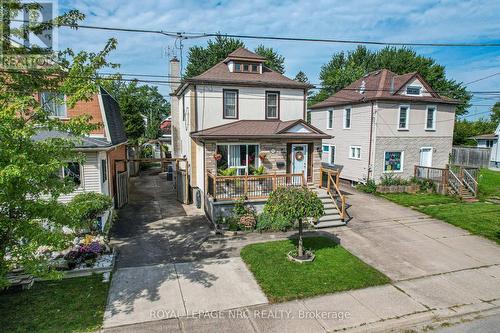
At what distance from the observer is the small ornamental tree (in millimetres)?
9758

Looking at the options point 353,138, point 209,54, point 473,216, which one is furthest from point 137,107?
point 473,216

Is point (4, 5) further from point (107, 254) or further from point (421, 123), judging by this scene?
point (421, 123)

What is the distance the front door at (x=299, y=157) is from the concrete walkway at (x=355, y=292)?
486 centimetres

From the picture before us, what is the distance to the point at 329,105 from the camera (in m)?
25.7

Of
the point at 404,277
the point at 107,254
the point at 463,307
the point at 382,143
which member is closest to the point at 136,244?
the point at 107,254

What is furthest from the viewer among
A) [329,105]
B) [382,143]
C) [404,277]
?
[329,105]

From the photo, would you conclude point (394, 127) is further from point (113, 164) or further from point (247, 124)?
point (113, 164)

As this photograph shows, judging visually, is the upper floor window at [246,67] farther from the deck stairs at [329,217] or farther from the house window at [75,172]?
the house window at [75,172]

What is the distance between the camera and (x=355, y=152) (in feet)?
75.9

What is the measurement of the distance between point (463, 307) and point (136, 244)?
34.2ft

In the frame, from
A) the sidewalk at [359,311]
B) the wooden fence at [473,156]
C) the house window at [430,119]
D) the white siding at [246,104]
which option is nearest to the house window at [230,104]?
the white siding at [246,104]

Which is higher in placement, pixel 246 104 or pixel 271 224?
pixel 246 104

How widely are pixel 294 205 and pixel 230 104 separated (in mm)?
8794

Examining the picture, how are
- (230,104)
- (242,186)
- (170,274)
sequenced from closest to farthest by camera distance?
(170,274) < (242,186) < (230,104)
